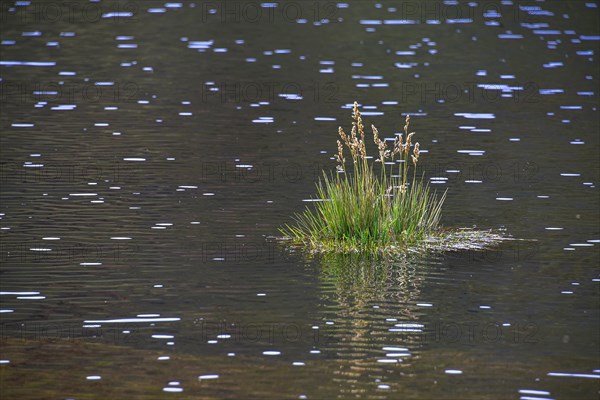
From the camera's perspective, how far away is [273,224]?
1683 centimetres

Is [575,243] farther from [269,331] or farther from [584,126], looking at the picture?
[584,126]

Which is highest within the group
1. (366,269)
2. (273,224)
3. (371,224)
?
(371,224)

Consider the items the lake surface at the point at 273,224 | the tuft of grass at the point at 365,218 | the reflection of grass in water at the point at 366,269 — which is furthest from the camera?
the tuft of grass at the point at 365,218

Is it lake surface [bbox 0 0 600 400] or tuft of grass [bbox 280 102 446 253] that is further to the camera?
tuft of grass [bbox 280 102 446 253]

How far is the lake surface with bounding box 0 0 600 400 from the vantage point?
1082cm

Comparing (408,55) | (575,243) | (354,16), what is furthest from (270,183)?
(354,16)

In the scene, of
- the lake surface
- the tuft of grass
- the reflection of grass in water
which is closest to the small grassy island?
the tuft of grass

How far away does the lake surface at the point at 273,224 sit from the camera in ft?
35.5

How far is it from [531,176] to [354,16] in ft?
90.3

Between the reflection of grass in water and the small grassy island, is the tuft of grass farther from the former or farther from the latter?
the reflection of grass in water

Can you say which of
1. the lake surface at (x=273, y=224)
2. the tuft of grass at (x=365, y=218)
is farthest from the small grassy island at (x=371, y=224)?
the lake surface at (x=273, y=224)

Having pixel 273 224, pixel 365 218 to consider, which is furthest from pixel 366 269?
pixel 273 224

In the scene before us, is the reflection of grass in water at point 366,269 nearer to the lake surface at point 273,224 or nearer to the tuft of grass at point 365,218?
the lake surface at point 273,224

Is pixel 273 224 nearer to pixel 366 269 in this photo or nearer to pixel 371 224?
pixel 371 224
